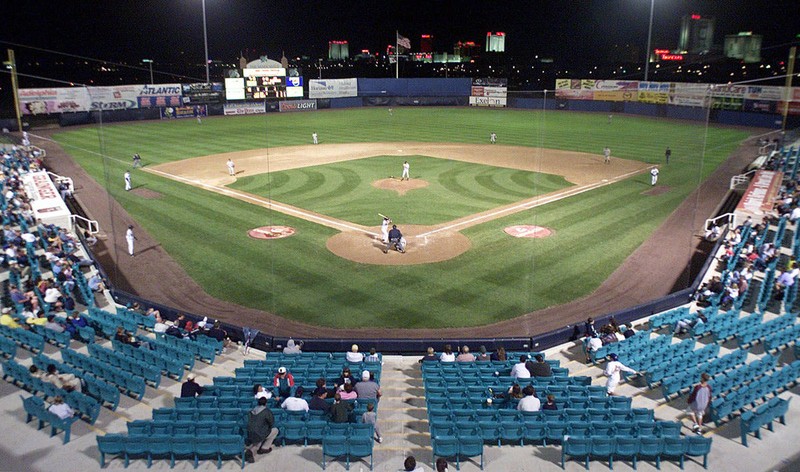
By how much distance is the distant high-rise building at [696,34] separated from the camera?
112 m

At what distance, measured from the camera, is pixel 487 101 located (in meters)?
89.6

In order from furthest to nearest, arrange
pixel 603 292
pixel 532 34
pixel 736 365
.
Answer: pixel 532 34 → pixel 603 292 → pixel 736 365

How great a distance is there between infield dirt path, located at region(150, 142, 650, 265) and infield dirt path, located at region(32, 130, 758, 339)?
5.55 meters

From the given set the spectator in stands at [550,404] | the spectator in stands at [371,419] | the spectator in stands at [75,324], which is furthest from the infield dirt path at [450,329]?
the spectator in stands at [371,419]

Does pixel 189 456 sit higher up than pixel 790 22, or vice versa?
pixel 790 22

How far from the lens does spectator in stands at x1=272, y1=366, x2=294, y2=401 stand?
11.7m

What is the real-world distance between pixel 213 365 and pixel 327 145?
38153 mm

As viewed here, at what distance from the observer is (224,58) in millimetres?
122125

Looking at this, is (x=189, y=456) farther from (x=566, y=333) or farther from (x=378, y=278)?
(x=378, y=278)

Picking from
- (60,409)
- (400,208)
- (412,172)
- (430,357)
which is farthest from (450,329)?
(412,172)

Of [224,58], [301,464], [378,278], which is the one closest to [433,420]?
[301,464]

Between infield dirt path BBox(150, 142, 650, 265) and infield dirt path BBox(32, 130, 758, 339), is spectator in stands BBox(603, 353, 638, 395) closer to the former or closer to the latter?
infield dirt path BBox(32, 130, 758, 339)

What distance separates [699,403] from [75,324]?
1445cm

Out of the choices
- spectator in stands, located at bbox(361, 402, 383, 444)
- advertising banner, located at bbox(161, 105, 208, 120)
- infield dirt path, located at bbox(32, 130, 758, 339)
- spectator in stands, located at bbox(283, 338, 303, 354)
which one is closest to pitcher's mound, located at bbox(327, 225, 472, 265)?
infield dirt path, located at bbox(32, 130, 758, 339)
